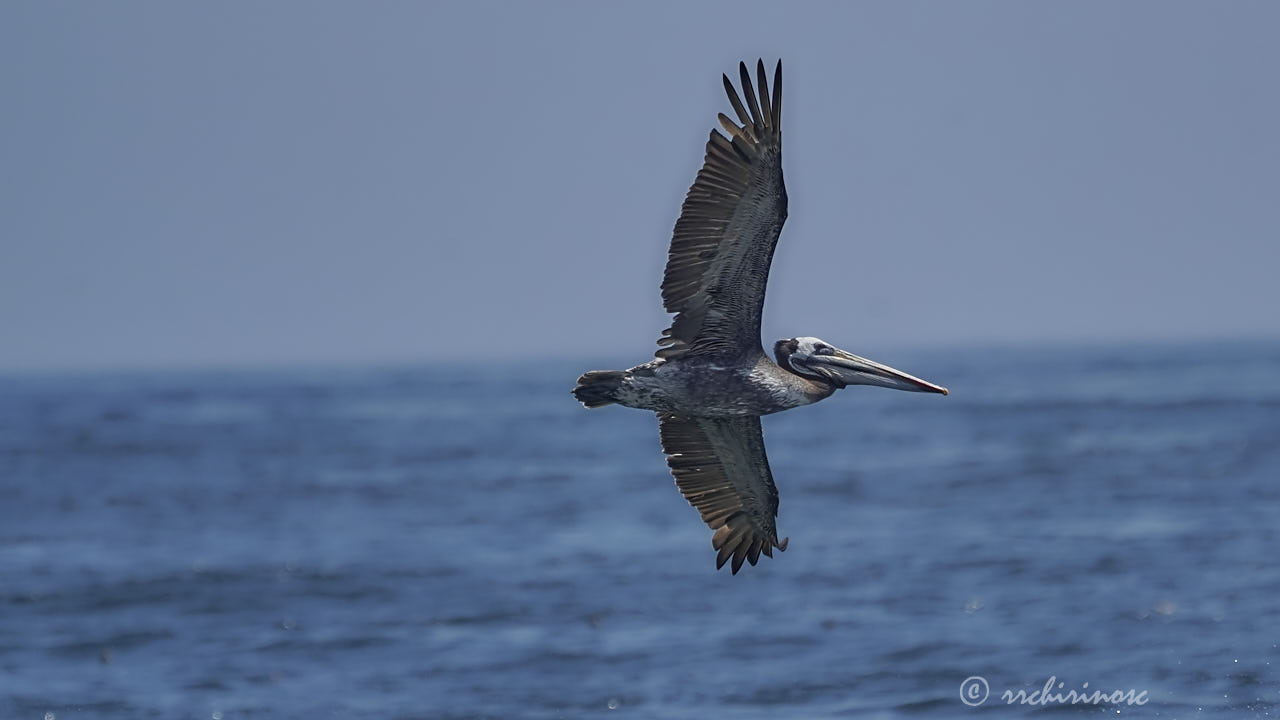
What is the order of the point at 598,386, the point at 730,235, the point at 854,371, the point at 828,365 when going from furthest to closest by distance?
the point at 828,365
the point at 854,371
the point at 598,386
the point at 730,235

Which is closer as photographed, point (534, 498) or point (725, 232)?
point (725, 232)

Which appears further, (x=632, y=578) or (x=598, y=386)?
(x=632, y=578)

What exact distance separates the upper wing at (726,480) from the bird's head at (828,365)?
48 centimetres

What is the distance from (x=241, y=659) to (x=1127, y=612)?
35.8 feet

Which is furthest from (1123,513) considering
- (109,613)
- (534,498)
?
(109,613)

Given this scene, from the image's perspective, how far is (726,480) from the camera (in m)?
11.3

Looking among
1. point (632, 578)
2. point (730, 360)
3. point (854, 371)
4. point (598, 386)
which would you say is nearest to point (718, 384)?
point (730, 360)

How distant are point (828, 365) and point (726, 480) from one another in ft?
3.68

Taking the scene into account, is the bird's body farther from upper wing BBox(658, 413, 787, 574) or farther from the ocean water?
the ocean water

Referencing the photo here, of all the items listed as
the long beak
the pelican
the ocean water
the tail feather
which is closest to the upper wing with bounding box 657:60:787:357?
the pelican

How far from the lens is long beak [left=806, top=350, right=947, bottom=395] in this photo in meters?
10.5

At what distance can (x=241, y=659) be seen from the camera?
20578 mm

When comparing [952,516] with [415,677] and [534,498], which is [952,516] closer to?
[534,498]

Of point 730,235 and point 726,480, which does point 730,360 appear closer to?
point 730,235
